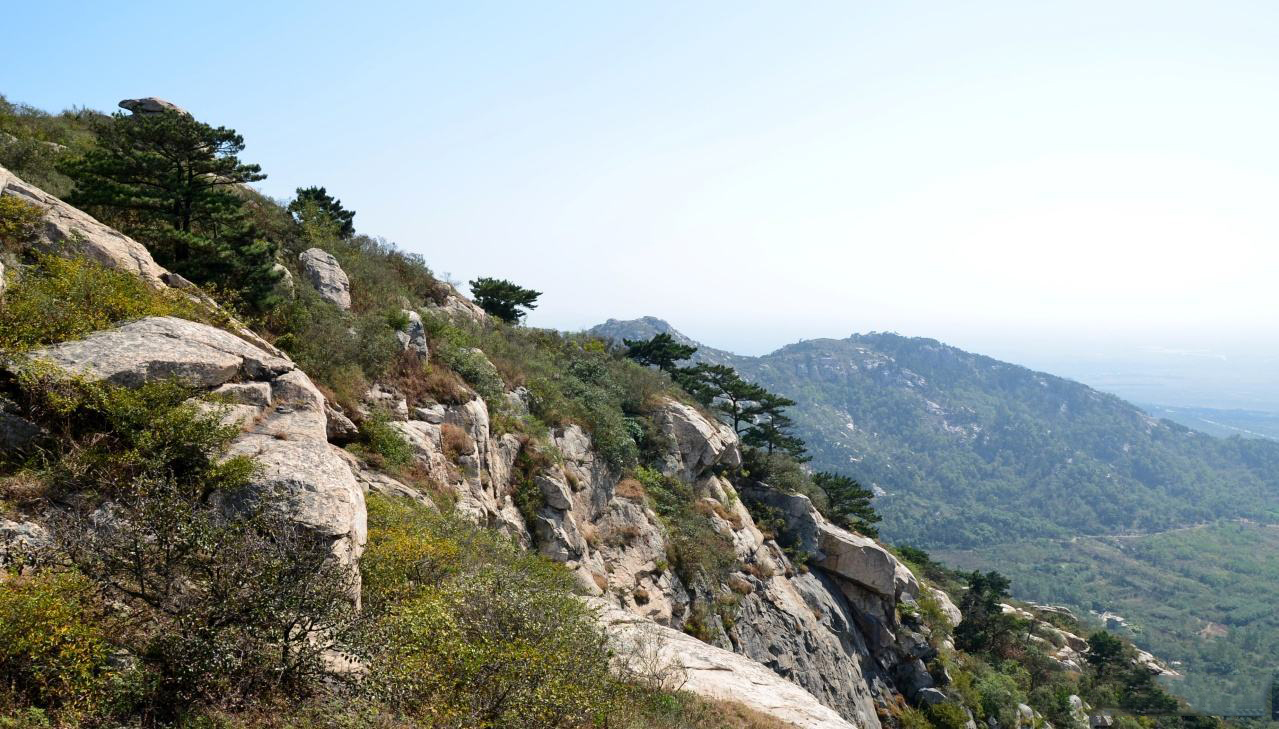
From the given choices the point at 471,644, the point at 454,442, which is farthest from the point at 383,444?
the point at 471,644

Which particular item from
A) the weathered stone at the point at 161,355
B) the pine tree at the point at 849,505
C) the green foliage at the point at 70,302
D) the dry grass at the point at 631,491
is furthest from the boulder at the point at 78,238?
the pine tree at the point at 849,505

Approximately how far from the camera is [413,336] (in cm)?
1620

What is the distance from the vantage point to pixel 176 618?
5219 mm

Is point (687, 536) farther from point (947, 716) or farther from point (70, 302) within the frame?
point (70, 302)

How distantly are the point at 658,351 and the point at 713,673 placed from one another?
2494cm

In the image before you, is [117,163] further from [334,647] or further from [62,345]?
[334,647]

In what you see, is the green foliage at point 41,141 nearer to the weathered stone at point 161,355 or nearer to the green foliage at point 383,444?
the weathered stone at point 161,355

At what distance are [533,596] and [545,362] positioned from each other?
54.6 ft

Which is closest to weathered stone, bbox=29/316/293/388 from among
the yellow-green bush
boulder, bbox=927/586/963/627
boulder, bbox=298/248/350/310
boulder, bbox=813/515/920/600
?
the yellow-green bush

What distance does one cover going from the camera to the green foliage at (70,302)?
737cm

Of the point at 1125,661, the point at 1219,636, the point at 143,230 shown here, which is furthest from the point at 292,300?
the point at 1219,636

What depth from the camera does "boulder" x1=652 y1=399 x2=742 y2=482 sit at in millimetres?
24172

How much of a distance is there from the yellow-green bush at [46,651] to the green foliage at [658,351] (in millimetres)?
30651

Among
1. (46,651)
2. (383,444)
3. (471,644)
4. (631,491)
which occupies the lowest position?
(631,491)
